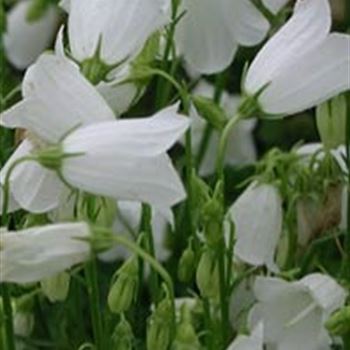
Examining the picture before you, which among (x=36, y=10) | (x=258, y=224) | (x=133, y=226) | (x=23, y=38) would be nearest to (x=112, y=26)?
(x=258, y=224)

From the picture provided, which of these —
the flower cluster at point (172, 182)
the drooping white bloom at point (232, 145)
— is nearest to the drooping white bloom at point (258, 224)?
the flower cluster at point (172, 182)

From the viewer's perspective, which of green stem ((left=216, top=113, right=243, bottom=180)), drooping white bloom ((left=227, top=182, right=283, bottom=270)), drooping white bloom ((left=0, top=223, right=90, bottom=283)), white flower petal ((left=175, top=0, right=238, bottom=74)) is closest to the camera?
drooping white bloom ((left=0, top=223, right=90, bottom=283))

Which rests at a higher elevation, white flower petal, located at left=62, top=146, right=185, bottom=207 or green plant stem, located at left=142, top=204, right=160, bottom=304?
white flower petal, located at left=62, top=146, right=185, bottom=207

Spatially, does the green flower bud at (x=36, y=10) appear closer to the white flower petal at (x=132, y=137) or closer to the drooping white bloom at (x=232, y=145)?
the drooping white bloom at (x=232, y=145)

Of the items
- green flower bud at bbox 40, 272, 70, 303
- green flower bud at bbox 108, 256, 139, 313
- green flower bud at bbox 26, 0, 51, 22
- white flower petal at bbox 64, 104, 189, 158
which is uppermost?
white flower petal at bbox 64, 104, 189, 158

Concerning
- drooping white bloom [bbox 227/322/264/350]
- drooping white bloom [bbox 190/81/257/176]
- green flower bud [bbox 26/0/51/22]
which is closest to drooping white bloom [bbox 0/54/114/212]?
drooping white bloom [bbox 227/322/264/350]

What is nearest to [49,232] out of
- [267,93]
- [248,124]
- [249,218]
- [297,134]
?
[267,93]

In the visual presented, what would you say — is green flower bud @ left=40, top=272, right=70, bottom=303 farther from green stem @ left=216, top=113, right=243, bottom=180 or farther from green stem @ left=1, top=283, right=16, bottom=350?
green stem @ left=216, top=113, right=243, bottom=180
